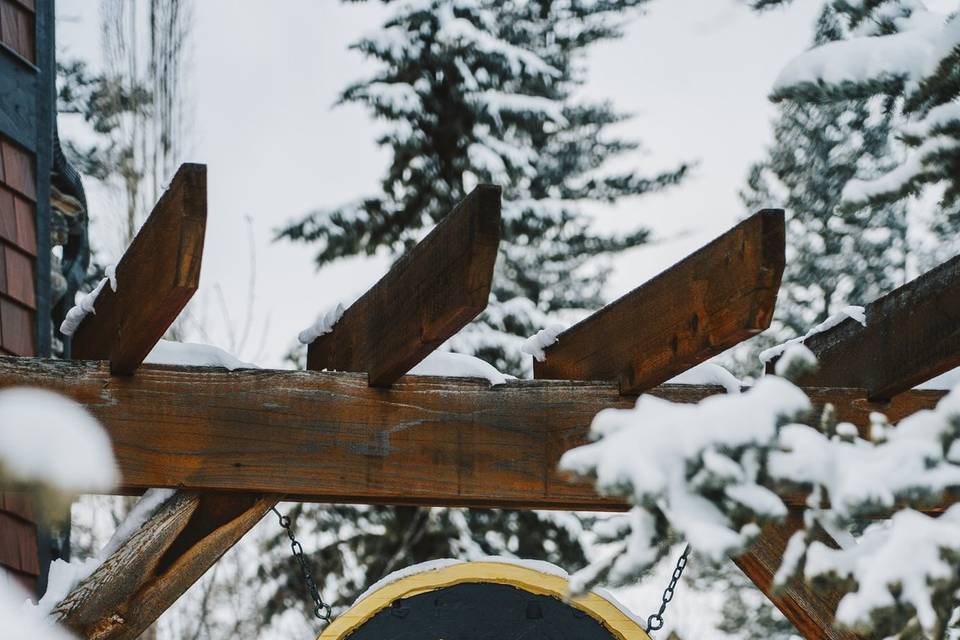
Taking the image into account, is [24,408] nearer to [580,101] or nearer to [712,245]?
[712,245]

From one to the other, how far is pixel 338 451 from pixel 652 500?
123 cm

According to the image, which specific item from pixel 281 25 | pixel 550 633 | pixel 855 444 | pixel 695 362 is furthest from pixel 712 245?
pixel 281 25

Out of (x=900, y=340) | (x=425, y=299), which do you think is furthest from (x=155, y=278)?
(x=900, y=340)

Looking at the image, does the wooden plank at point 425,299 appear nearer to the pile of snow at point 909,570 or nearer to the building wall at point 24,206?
the pile of snow at point 909,570

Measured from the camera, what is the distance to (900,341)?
2.98m

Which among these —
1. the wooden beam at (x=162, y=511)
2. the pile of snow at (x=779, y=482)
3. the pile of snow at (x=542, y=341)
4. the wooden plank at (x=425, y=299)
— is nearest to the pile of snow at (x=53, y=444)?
the wooden beam at (x=162, y=511)

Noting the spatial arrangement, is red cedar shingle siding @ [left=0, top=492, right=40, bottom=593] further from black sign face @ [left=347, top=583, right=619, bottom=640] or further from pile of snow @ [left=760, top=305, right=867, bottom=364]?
pile of snow @ [left=760, top=305, right=867, bottom=364]

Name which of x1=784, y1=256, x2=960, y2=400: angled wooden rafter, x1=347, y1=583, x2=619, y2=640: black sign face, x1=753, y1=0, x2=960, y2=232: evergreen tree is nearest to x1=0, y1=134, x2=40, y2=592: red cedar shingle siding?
x1=347, y1=583, x2=619, y2=640: black sign face

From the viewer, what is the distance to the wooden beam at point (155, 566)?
2.63 metres

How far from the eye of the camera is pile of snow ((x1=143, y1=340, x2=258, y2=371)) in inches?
114

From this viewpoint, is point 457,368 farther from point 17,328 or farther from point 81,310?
point 17,328

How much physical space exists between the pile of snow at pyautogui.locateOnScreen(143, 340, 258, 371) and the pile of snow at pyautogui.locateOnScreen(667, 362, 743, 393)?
3.39ft

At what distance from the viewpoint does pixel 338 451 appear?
2904mm

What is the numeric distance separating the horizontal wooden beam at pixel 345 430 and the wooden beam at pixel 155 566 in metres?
0.06
